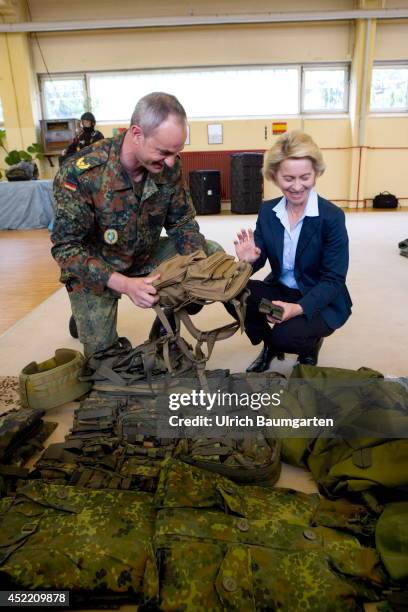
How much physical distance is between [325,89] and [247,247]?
6.99 meters

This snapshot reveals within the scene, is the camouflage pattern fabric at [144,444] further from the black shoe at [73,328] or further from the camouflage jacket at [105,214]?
the black shoe at [73,328]

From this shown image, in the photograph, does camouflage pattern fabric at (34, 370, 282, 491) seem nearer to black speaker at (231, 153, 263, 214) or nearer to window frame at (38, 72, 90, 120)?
black speaker at (231, 153, 263, 214)

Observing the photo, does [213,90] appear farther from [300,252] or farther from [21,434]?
[21,434]

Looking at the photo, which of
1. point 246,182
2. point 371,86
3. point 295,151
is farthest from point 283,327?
point 371,86

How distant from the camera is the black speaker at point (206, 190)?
290 inches

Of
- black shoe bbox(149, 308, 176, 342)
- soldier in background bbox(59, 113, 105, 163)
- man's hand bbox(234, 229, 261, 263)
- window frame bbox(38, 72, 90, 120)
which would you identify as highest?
window frame bbox(38, 72, 90, 120)

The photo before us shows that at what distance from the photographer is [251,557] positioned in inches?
38.4

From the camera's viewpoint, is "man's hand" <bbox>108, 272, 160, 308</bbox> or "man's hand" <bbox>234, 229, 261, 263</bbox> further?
"man's hand" <bbox>234, 229, 261, 263</bbox>

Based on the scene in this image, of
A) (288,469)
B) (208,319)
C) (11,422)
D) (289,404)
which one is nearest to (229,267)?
(289,404)

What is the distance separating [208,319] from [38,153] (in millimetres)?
6166

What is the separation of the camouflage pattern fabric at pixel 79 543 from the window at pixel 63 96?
7832 mm

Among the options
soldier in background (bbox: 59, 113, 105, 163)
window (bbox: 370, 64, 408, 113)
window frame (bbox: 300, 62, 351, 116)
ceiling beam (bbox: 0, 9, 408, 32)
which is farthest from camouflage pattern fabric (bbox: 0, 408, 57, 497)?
window (bbox: 370, 64, 408, 113)

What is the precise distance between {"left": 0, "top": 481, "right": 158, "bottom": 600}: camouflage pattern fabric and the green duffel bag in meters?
0.64

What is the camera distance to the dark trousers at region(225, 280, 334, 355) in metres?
1.83
